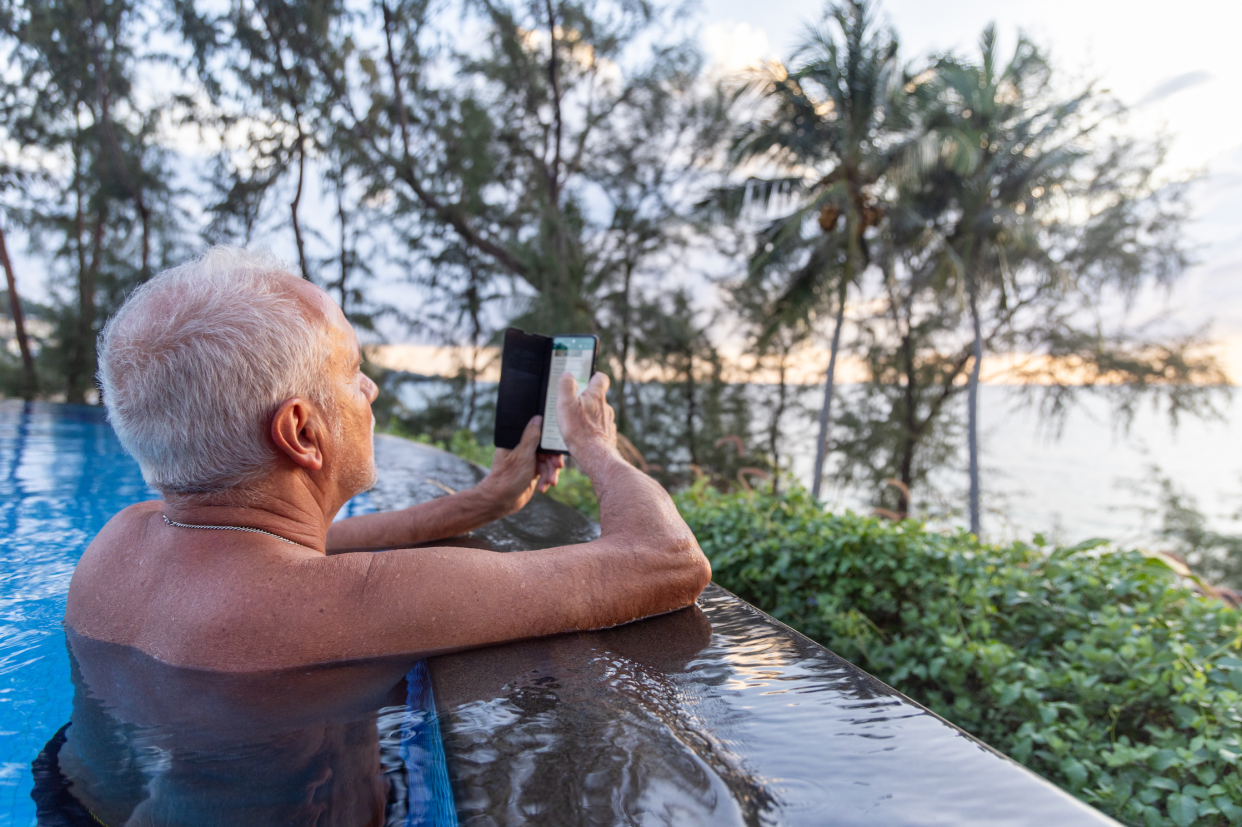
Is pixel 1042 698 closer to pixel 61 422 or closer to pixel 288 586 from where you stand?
pixel 288 586

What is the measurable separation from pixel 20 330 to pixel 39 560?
566 inches

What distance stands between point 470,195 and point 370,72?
2.76 meters

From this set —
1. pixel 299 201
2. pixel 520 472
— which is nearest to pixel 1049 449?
pixel 299 201

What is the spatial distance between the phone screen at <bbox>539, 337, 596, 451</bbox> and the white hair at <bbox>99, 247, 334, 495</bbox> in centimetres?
70

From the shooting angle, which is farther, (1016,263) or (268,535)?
(1016,263)

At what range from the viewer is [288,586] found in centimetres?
114

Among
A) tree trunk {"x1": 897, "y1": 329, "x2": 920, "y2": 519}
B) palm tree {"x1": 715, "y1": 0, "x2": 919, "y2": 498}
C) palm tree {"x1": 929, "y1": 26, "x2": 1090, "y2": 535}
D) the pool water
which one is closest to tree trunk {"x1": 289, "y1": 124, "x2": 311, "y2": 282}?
palm tree {"x1": 715, "y1": 0, "x2": 919, "y2": 498}

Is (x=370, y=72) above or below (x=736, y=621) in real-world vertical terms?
above

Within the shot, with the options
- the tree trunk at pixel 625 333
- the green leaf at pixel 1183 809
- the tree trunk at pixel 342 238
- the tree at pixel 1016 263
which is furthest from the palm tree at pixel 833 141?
the green leaf at pixel 1183 809

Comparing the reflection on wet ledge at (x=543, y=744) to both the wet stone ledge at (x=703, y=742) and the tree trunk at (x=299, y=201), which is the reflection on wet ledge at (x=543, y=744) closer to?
the wet stone ledge at (x=703, y=742)

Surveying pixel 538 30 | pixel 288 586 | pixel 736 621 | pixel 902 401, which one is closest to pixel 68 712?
pixel 288 586

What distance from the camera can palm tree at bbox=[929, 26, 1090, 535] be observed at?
555 inches

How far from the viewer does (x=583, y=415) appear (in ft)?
5.50

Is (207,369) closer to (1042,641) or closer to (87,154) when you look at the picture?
(1042,641)
